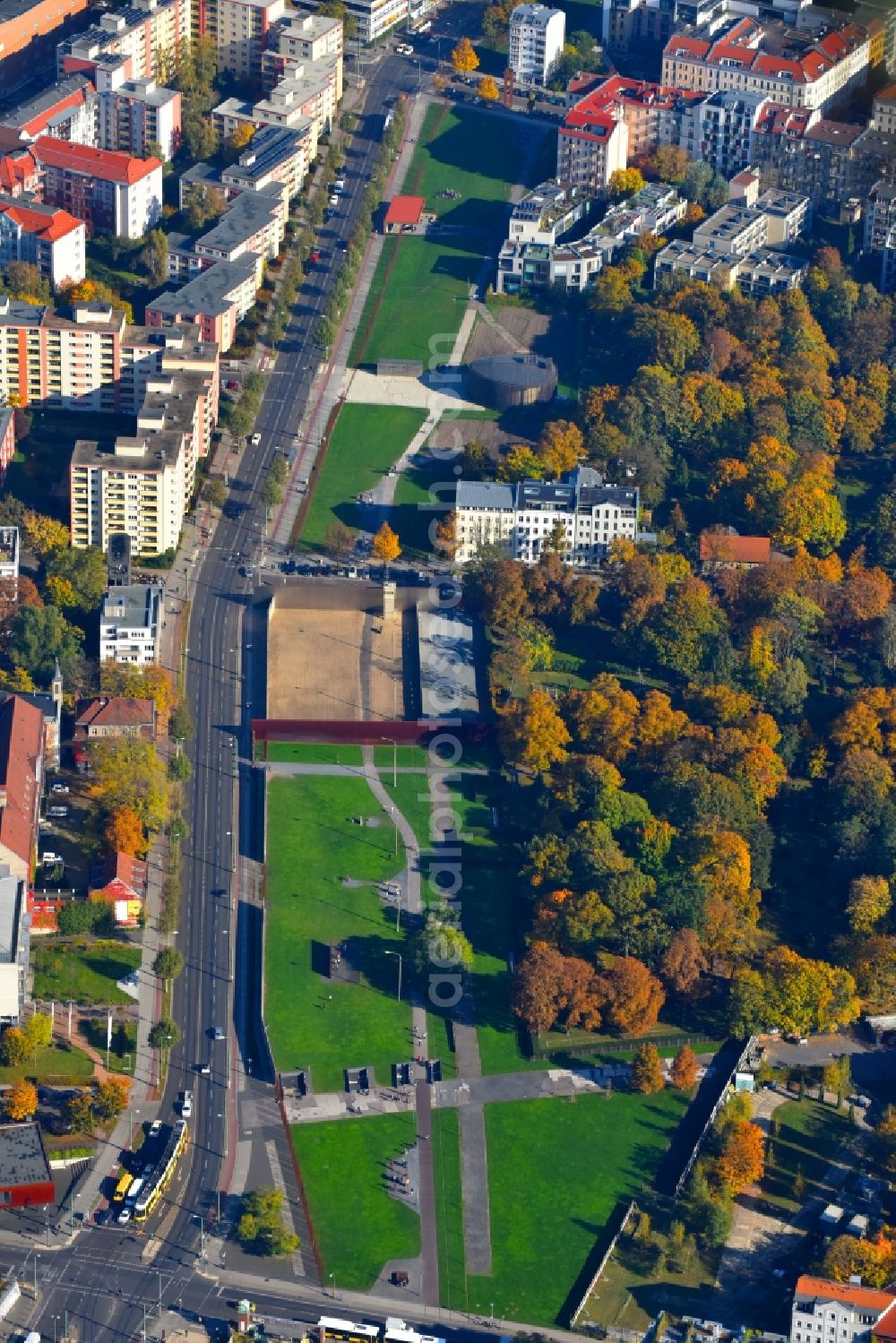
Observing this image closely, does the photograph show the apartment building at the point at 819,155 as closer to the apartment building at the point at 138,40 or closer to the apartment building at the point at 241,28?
Answer: the apartment building at the point at 241,28

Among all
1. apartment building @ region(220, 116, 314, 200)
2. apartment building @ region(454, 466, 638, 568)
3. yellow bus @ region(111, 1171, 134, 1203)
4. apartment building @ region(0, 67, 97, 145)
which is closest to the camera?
yellow bus @ region(111, 1171, 134, 1203)

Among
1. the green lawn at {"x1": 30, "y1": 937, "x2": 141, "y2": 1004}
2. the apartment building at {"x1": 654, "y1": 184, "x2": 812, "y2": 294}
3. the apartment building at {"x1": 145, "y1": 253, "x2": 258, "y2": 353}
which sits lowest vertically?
the green lawn at {"x1": 30, "y1": 937, "x2": 141, "y2": 1004}

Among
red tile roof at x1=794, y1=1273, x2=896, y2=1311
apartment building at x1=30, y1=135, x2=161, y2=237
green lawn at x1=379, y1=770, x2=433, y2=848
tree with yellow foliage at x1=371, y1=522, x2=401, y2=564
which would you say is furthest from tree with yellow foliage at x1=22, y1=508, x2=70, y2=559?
red tile roof at x1=794, y1=1273, x2=896, y2=1311

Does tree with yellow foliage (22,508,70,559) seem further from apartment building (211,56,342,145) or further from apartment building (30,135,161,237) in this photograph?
apartment building (211,56,342,145)

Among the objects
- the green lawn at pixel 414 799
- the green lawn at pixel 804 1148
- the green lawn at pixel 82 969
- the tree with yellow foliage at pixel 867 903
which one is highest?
the tree with yellow foliage at pixel 867 903

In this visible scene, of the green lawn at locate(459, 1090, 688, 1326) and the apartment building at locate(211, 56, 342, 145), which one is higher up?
the apartment building at locate(211, 56, 342, 145)

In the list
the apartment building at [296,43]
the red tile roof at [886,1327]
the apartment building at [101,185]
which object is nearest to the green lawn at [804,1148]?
the red tile roof at [886,1327]

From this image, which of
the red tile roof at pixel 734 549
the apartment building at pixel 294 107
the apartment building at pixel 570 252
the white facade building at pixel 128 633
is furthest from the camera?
the apartment building at pixel 294 107

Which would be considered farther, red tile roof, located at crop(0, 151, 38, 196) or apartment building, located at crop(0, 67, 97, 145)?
apartment building, located at crop(0, 67, 97, 145)
